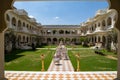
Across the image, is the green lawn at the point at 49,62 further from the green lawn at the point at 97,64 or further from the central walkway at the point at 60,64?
the central walkway at the point at 60,64

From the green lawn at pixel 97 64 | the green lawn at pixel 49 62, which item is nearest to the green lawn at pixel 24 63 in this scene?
the green lawn at pixel 49 62

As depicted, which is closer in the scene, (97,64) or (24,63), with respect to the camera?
(97,64)

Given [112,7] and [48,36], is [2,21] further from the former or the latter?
[48,36]

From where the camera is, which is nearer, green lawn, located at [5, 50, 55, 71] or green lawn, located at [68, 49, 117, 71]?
green lawn, located at [68, 49, 117, 71]

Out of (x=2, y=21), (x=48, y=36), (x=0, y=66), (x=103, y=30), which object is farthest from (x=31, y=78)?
(x=48, y=36)

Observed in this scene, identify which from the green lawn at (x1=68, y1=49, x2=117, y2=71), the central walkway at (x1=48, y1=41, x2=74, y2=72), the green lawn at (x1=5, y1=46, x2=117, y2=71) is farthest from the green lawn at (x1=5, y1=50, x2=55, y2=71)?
the green lawn at (x1=68, y1=49, x2=117, y2=71)

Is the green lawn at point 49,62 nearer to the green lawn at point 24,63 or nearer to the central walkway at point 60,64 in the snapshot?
the green lawn at point 24,63

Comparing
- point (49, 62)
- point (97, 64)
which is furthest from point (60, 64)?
point (97, 64)

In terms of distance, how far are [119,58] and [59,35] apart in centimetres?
5261

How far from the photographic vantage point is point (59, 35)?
5819cm

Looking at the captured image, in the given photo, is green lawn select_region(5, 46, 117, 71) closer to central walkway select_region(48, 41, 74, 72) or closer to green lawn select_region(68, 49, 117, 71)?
green lawn select_region(68, 49, 117, 71)

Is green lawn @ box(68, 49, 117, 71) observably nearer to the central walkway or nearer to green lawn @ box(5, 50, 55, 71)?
the central walkway

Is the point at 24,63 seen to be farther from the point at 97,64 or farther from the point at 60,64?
the point at 97,64

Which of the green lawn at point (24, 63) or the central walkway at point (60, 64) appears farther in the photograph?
the green lawn at point (24, 63)
